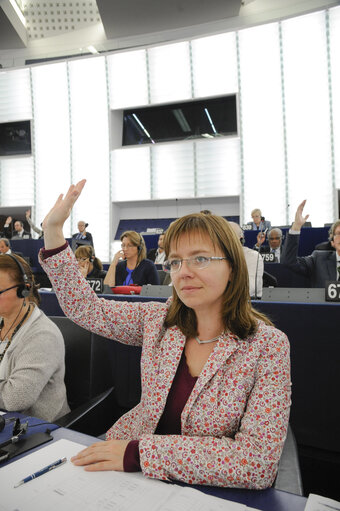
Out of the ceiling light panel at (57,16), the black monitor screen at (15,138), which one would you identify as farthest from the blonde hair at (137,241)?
the ceiling light panel at (57,16)

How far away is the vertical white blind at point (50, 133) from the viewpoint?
975cm

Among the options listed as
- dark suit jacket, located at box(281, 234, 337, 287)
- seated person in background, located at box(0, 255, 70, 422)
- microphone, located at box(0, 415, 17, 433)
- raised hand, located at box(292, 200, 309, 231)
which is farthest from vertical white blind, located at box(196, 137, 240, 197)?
microphone, located at box(0, 415, 17, 433)

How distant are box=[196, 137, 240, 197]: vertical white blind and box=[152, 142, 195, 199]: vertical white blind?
239mm

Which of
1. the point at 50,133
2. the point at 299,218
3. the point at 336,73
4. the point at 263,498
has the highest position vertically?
the point at 336,73

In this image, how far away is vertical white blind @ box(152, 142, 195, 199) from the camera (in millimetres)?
9062

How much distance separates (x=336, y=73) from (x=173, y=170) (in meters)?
4.28

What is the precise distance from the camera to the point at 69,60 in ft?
31.2

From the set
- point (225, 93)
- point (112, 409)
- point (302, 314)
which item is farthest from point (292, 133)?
point (112, 409)

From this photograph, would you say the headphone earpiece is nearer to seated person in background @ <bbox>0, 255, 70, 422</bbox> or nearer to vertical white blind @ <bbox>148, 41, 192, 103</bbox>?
seated person in background @ <bbox>0, 255, 70, 422</bbox>

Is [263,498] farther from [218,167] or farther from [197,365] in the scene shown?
[218,167]

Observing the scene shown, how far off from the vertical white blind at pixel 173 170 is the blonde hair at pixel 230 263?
815 cm

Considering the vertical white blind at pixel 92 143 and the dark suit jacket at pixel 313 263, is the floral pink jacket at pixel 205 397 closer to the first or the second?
the dark suit jacket at pixel 313 263

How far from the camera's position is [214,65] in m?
8.52

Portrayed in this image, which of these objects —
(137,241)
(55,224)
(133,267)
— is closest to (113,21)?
(137,241)
